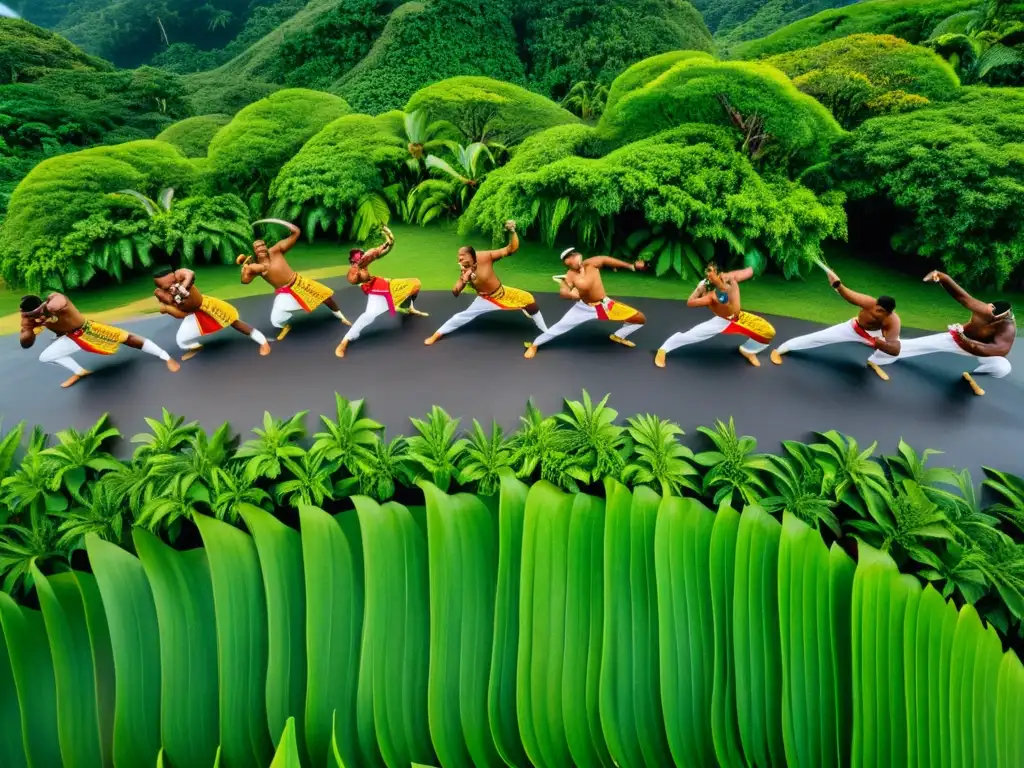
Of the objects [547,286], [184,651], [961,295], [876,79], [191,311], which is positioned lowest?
[184,651]

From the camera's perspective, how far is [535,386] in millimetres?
5535

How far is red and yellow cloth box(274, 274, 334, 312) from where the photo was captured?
240 inches

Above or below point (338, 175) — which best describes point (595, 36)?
above

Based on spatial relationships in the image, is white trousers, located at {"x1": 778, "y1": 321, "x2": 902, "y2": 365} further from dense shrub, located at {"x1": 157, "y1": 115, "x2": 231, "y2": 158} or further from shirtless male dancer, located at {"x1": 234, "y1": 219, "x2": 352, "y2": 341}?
dense shrub, located at {"x1": 157, "y1": 115, "x2": 231, "y2": 158}

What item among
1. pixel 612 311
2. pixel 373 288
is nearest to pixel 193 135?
pixel 373 288

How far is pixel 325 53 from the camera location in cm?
2075

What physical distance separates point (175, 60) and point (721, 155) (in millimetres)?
31298

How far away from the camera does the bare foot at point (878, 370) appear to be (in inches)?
214

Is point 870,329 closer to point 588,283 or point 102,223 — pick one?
point 588,283

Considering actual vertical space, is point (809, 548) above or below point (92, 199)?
below

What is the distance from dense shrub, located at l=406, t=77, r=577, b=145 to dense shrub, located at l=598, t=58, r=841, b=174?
2.80 meters

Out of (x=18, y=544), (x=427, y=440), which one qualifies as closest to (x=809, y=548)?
(x=427, y=440)

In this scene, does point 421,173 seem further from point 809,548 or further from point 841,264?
point 809,548

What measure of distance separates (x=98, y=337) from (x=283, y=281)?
71.7 inches
